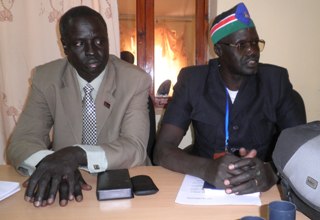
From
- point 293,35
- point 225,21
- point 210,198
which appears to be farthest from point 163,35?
point 210,198

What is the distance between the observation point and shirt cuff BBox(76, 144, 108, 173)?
54.3 inches

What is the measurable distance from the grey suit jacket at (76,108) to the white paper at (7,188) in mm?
353

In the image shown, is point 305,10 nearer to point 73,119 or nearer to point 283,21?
point 283,21

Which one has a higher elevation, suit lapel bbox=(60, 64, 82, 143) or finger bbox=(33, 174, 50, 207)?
suit lapel bbox=(60, 64, 82, 143)

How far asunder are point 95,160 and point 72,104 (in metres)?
0.50

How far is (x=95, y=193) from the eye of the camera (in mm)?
1222

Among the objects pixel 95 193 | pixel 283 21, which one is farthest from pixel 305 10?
pixel 95 193

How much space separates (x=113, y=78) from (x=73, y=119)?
314 mm

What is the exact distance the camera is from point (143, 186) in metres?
1.25

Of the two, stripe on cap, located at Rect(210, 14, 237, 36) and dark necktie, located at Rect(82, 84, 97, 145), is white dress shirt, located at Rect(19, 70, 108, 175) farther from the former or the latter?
stripe on cap, located at Rect(210, 14, 237, 36)

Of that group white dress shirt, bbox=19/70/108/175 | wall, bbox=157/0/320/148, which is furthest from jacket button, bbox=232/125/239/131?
wall, bbox=157/0/320/148

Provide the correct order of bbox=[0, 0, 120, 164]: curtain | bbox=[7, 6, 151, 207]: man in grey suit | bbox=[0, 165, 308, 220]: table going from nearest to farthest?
bbox=[0, 165, 308, 220]: table, bbox=[7, 6, 151, 207]: man in grey suit, bbox=[0, 0, 120, 164]: curtain

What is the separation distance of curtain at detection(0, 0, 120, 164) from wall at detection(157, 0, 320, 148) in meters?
1.05

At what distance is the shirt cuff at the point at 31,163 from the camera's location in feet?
4.67
